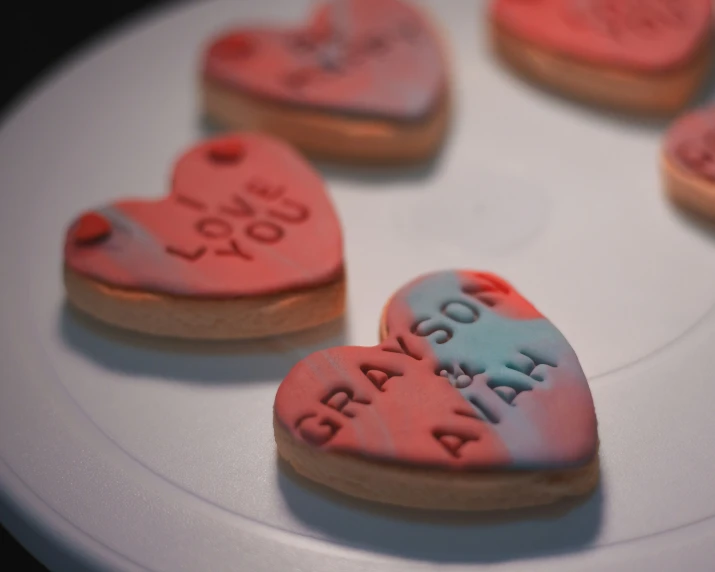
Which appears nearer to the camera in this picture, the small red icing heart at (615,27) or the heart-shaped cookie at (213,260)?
the heart-shaped cookie at (213,260)

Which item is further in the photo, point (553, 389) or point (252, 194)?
point (252, 194)

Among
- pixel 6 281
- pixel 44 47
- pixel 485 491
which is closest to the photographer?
pixel 485 491

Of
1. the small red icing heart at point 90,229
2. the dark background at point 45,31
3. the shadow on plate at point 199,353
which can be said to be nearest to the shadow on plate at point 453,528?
the shadow on plate at point 199,353

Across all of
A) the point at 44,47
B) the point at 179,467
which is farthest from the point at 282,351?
the point at 44,47

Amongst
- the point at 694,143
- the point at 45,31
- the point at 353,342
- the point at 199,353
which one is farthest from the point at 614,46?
the point at 45,31

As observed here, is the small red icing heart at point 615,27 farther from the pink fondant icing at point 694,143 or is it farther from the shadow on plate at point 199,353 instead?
the shadow on plate at point 199,353

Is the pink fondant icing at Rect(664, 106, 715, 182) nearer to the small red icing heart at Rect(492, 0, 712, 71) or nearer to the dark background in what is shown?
the small red icing heart at Rect(492, 0, 712, 71)

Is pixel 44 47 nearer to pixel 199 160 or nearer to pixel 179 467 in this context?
pixel 199 160
